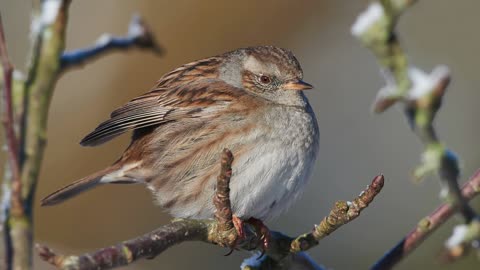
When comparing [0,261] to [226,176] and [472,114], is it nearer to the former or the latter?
[226,176]

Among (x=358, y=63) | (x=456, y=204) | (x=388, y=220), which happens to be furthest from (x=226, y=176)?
(x=358, y=63)

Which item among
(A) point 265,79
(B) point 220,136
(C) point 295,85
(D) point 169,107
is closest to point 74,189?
(D) point 169,107

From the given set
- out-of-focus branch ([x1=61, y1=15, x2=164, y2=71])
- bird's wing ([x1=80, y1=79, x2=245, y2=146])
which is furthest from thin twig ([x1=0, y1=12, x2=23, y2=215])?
bird's wing ([x1=80, y1=79, x2=245, y2=146])

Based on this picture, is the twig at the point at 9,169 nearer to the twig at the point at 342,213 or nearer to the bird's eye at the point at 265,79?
the twig at the point at 342,213

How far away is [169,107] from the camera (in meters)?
4.84

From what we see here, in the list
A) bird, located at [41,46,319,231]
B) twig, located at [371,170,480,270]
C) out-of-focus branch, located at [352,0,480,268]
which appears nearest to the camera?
out-of-focus branch, located at [352,0,480,268]

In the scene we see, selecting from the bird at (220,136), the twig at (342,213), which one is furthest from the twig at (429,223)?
the bird at (220,136)

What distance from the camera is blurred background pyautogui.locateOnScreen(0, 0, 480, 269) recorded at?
7504mm

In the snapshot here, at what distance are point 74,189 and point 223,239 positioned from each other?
193 centimetres

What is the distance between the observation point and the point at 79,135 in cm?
802

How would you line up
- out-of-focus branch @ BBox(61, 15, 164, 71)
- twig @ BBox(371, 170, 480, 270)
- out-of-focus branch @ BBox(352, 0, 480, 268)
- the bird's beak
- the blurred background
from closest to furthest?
out-of-focus branch @ BBox(352, 0, 480, 268) → out-of-focus branch @ BBox(61, 15, 164, 71) → twig @ BBox(371, 170, 480, 270) → the bird's beak → the blurred background

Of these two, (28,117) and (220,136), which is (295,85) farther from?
Result: (28,117)

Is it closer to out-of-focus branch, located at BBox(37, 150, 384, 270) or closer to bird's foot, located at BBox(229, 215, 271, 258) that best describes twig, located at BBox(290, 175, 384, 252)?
out-of-focus branch, located at BBox(37, 150, 384, 270)

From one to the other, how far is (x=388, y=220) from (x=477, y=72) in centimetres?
178
